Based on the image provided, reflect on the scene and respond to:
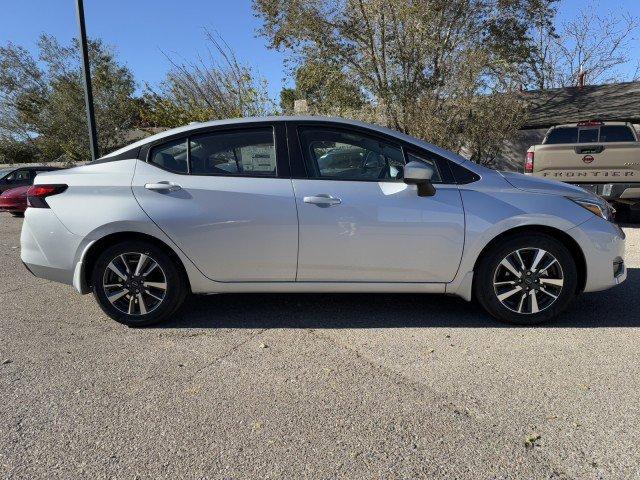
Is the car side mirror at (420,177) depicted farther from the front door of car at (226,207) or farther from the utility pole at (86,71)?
the utility pole at (86,71)

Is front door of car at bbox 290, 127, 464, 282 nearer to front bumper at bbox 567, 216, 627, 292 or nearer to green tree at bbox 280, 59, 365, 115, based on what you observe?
front bumper at bbox 567, 216, 627, 292

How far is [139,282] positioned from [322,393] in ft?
6.13

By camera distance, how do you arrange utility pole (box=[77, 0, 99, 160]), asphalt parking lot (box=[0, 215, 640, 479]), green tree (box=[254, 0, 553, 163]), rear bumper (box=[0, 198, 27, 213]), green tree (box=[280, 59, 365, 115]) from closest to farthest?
asphalt parking lot (box=[0, 215, 640, 479]), utility pole (box=[77, 0, 99, 160]), rear bumper (box=[0, 198, 27, 213]), green tree (box=[254, 0, 553, 163]), green tree (box=[280, 59, 365, 115])

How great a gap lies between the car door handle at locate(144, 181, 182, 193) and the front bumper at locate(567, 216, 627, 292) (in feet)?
10.2

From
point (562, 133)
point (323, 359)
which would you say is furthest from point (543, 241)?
point (562, 133)

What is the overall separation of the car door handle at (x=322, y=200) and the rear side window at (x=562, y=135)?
6.64 meters

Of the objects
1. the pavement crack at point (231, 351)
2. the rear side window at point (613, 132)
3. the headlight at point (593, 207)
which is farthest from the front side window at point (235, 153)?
the rear side window at point (613, 132)

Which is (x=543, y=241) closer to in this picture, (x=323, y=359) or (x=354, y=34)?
(x=323, y=359)

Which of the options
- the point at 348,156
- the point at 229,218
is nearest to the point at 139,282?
the point at 229,218

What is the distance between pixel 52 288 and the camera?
201 inches

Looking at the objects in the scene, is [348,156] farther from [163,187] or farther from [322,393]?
[322,393]

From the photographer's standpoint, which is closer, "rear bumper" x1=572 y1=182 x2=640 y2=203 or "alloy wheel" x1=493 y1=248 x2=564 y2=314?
"alloy wheel" x1=493 y1=248 x2=564 y2=314

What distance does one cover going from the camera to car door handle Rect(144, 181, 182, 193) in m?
3.74

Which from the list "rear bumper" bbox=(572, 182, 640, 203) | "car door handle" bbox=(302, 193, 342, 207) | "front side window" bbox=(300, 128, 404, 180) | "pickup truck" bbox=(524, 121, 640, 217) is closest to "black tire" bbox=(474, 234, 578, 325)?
"front side window" bbox=(300, 128, 404, 180)
